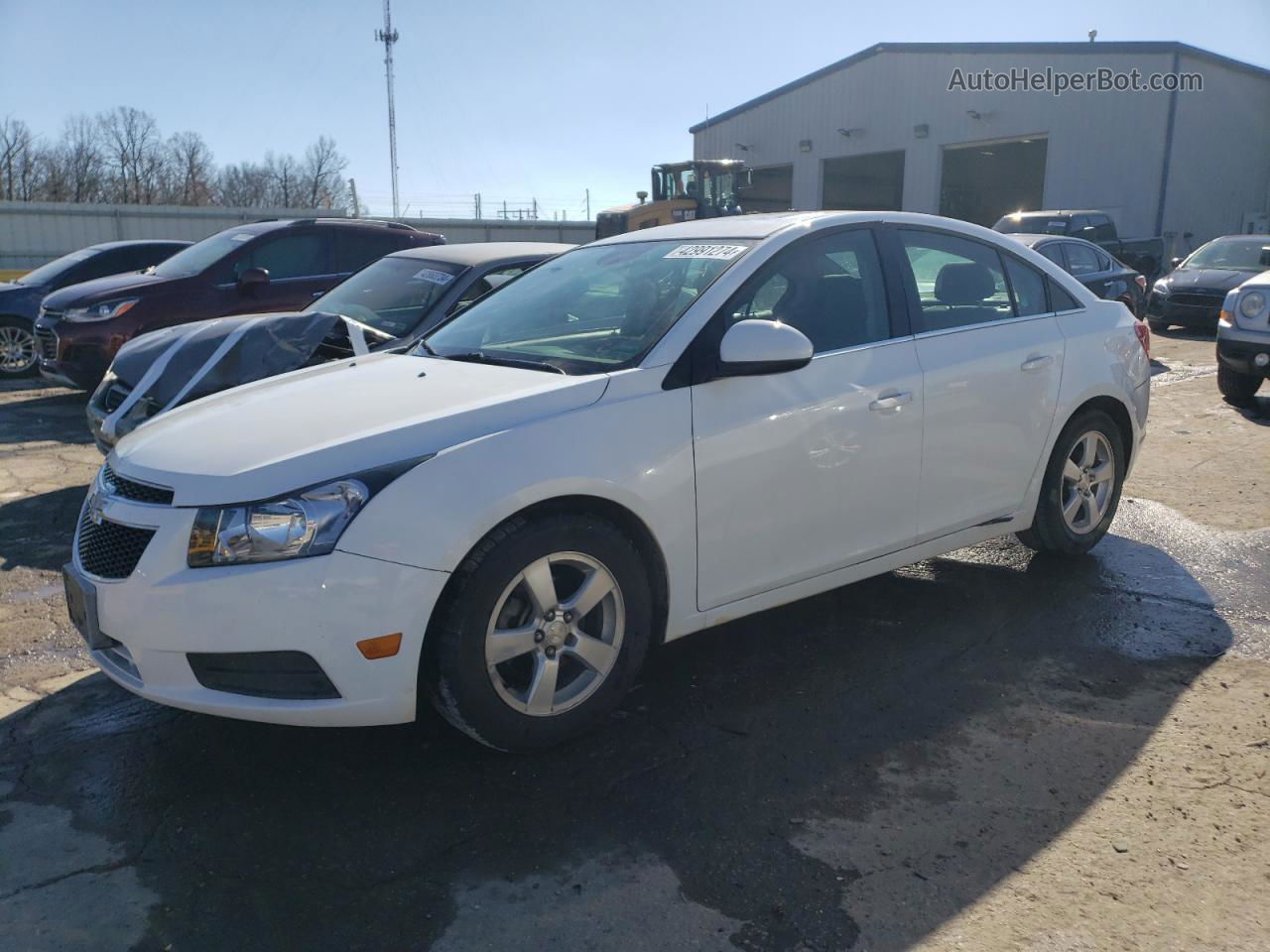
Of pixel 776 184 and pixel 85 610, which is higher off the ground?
pixel 776 184

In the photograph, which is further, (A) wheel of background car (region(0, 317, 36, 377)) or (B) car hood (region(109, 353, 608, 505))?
(A) wheel of background car (region(0, 317, 36, 377))

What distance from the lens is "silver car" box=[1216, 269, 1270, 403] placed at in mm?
8953

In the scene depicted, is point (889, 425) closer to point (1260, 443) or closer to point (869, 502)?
point (869, 502)

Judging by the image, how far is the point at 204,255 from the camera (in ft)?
30.3

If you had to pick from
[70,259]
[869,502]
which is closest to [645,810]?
[869,502]

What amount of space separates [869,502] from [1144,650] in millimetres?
1261

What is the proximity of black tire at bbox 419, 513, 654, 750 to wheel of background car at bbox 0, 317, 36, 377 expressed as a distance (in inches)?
408

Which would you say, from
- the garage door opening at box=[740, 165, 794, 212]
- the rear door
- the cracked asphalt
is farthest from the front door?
the garage door opening at box=[740, 165, 794, 212]

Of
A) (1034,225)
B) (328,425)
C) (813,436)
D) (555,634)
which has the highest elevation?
(1034,225)

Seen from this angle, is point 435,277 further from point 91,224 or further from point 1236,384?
point 91,224

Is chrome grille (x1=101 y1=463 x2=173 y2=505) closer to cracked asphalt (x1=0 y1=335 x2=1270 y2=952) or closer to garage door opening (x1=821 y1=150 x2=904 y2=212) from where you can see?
cracked asphalt (x1=0 y1=335 x2=1270 y2=952)

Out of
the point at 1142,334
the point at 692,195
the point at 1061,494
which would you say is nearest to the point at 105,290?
the point at 1061,494

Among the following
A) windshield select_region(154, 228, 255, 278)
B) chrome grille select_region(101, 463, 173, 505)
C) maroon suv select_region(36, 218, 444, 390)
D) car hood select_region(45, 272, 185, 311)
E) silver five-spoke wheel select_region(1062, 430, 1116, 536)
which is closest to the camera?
chrome grille select_region(101, 463, 173, 505)

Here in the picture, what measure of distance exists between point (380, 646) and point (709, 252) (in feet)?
6.37
